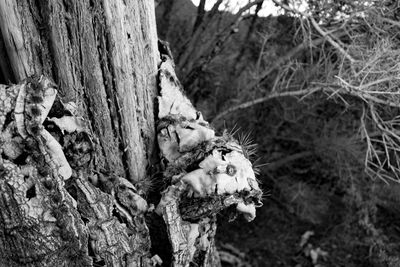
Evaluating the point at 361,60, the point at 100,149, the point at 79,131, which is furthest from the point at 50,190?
the point at 361,60

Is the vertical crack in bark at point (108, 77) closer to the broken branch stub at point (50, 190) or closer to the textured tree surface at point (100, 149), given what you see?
the textured tree surface at point (100, 149)

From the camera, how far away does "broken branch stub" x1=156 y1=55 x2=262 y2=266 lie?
209 centimetres

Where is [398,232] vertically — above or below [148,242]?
below

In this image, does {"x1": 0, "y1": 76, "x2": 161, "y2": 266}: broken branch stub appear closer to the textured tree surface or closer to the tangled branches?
the textured tree surface

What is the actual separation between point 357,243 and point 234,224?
1.20 meters

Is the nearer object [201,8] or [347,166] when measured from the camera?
[201,8]

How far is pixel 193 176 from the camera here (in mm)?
2123

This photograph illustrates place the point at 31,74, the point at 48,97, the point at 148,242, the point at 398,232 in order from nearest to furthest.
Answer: the point at 48,97, the point at 31,74, the point at 148,242, the point at 398,232

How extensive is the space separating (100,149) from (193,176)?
19.3 inches

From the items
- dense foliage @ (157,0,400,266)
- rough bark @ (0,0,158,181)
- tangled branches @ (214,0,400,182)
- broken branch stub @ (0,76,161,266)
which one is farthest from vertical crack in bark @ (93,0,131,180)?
dense foliage @ (157,0,400,266)

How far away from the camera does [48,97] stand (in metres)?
1.83

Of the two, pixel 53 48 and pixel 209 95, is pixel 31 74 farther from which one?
pixel 209 95

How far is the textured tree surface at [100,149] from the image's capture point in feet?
5.90

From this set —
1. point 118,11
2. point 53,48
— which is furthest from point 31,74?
point 118,11
